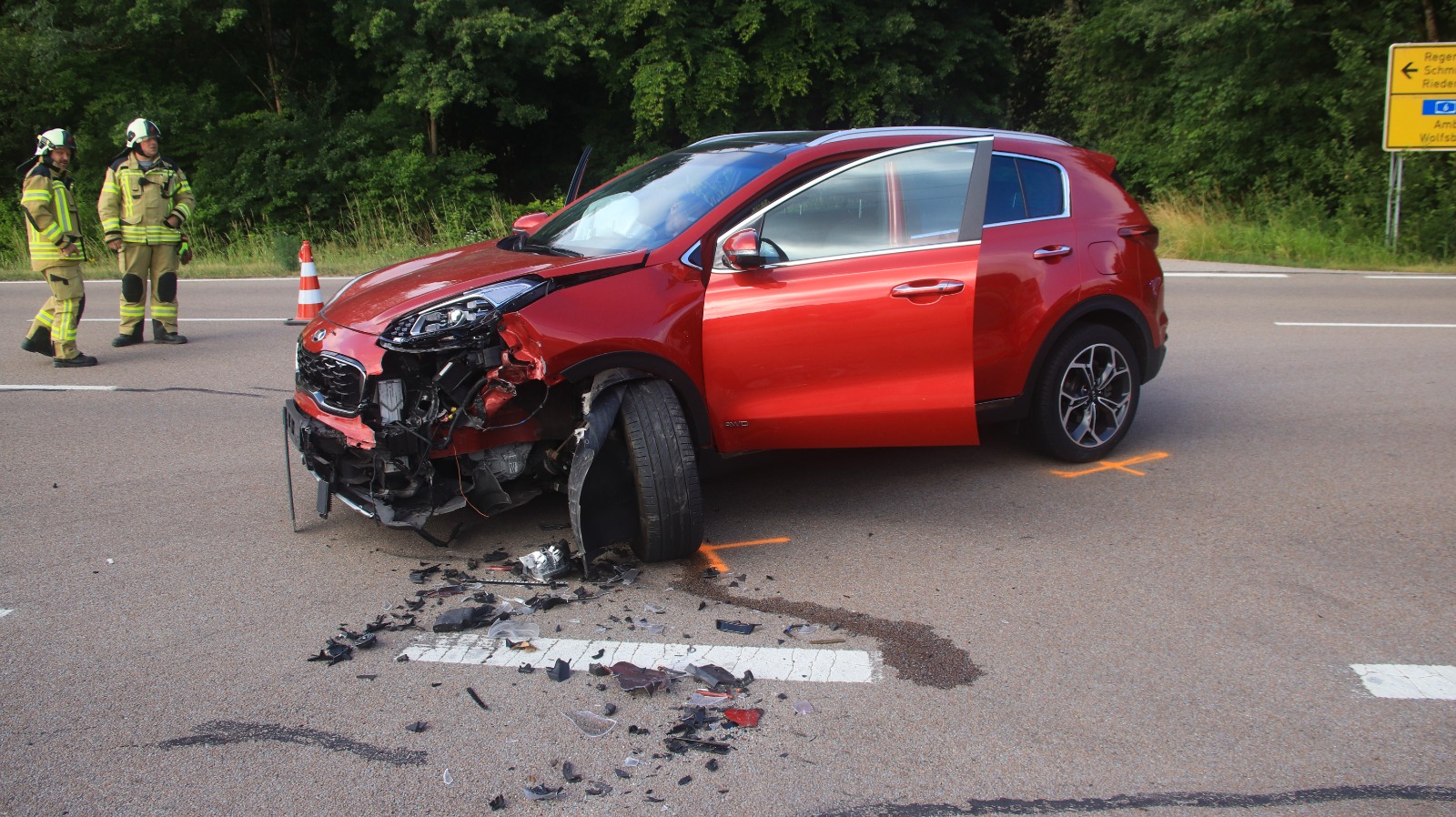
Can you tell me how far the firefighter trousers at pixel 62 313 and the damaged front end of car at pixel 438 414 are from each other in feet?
19.3

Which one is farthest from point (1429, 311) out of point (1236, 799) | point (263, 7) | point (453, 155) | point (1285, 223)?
point (263, 7)

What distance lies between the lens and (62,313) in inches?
369

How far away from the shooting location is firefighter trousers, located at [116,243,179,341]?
10250 millimetres

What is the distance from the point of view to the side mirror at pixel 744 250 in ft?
15.8

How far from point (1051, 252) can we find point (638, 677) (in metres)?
3.20

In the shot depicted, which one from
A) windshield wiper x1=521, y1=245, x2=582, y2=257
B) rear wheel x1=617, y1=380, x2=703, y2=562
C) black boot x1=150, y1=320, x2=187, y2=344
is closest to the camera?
rear wheel x1=617, y1=380, x2=703, y2=562

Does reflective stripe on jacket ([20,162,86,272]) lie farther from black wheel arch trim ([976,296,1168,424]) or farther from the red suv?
black wheel arch trim ([976,296,1168,424])

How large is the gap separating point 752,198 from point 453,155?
21.0 metres

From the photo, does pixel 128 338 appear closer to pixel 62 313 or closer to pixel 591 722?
pixel 62 313

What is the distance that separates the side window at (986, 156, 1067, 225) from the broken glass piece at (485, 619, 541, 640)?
2959mm

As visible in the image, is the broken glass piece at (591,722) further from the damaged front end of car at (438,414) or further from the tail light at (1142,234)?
the tail light at (1142,234)

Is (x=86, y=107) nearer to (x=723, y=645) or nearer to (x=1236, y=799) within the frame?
(x=723, y=645)

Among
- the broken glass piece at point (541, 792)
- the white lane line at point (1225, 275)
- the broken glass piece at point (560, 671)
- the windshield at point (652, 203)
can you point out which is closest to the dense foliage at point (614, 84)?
the white lane line at point (1225, 275)

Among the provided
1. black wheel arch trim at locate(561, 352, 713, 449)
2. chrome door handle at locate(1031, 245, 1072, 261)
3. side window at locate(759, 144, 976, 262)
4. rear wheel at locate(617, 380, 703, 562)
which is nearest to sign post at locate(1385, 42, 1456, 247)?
chrome door handle at locate(1031, 245, 1072, 261)
